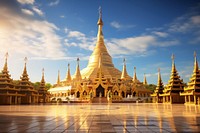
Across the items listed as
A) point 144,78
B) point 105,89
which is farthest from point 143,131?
point 144,78

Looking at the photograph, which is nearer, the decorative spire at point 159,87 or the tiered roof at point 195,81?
the tiered roof at point 195,81

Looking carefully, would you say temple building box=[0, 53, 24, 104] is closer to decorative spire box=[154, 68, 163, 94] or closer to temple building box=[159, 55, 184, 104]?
temple building box=[159, 55, 184, 104]

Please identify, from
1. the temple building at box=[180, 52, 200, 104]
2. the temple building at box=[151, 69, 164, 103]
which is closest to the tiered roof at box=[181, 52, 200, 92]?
the temple building at box=[180, 52, 200, 104]

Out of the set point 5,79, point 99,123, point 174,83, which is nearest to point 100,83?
point 174,83

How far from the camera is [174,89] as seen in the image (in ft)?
166

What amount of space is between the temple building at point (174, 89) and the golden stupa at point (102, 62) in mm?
26350

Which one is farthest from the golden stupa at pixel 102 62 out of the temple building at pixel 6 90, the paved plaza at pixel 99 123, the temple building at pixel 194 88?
the paved plaza at pixel 99 123

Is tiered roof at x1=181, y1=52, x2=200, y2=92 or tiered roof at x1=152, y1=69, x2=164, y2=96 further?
tiered roof at x1=152, y1=69, x2=164, y2=96

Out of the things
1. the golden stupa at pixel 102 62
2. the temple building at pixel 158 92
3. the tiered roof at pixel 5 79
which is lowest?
the temple building at pixel 158 92

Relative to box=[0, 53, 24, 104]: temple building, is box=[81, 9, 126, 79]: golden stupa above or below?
above

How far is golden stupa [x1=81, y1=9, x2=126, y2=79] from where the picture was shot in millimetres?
77438

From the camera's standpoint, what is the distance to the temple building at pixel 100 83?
218 ft

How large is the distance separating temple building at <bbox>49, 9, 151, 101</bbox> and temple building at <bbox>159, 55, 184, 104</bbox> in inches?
546

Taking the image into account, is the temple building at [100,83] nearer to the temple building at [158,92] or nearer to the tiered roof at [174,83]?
the temple building at [158,92]
